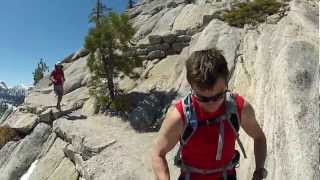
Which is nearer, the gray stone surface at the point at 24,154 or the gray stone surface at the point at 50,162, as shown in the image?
the gray stone surface at the point at 50,162

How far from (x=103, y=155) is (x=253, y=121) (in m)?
13.2

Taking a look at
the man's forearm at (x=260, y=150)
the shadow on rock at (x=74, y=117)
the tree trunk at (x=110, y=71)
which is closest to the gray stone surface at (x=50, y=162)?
the shadow on rock at (x=74, y=117)

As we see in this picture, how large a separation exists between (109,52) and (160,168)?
69.9 feet

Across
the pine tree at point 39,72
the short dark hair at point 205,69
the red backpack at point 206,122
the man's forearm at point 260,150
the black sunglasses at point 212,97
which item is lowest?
the pine tree at point 39,72

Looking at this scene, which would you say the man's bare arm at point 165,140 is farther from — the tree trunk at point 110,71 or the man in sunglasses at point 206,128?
the tree trunk at point 110,71

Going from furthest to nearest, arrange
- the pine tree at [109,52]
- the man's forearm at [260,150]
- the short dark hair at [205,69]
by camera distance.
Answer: the pine tree at [109,52] < the man's forearm at [260,150] < the short dark hair at [205,69]

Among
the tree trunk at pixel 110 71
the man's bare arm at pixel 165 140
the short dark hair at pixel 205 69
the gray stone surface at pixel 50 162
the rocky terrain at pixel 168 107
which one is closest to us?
the short dark hair at pixel 205 69

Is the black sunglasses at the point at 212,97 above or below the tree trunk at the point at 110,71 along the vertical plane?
above

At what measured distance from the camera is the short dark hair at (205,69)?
12.6 feet

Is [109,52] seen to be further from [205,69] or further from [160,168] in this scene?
[205,69]

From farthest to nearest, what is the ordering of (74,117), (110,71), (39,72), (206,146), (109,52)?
(39,72) → (110,71) → (109,52) → (74,117) → (206,146)

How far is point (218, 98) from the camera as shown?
4070mm

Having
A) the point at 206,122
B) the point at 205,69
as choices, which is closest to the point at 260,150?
the point at 206,122

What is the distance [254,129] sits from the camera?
14.8 ft
